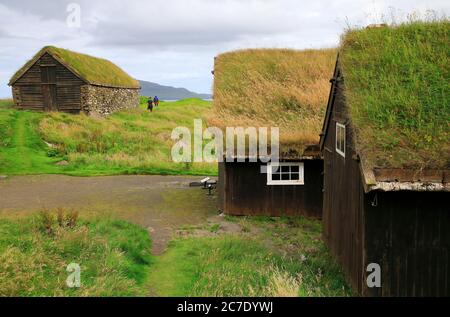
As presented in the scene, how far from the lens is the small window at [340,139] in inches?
421

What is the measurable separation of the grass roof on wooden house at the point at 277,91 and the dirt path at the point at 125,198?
379 centimetres

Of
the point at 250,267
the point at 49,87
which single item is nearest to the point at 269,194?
the point at 250,267

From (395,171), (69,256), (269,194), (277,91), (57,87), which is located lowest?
(69,256)

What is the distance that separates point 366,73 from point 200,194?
11649 millimetres

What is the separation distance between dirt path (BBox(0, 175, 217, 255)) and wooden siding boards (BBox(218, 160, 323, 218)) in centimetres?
152

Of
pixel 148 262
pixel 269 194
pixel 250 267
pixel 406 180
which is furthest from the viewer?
pixel 269 194

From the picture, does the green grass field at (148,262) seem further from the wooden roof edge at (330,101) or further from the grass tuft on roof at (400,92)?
the wooden roof edge at (330,101)

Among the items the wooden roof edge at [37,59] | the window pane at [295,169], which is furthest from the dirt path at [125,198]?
the wooden roof edge at [37,59]

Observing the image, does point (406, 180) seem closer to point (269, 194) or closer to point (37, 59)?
point (269, 194)

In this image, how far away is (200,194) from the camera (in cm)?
2036

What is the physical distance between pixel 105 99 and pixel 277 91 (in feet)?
85.5

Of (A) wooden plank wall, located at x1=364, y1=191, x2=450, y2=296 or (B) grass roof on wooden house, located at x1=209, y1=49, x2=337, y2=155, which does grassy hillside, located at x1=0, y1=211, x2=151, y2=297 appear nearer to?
(A) wooden plank wall, located at x1=364, y1=191, x2=450, y2=296

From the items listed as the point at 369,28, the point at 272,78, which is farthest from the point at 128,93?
the point at 369,28

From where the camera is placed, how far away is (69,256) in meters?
10.3
